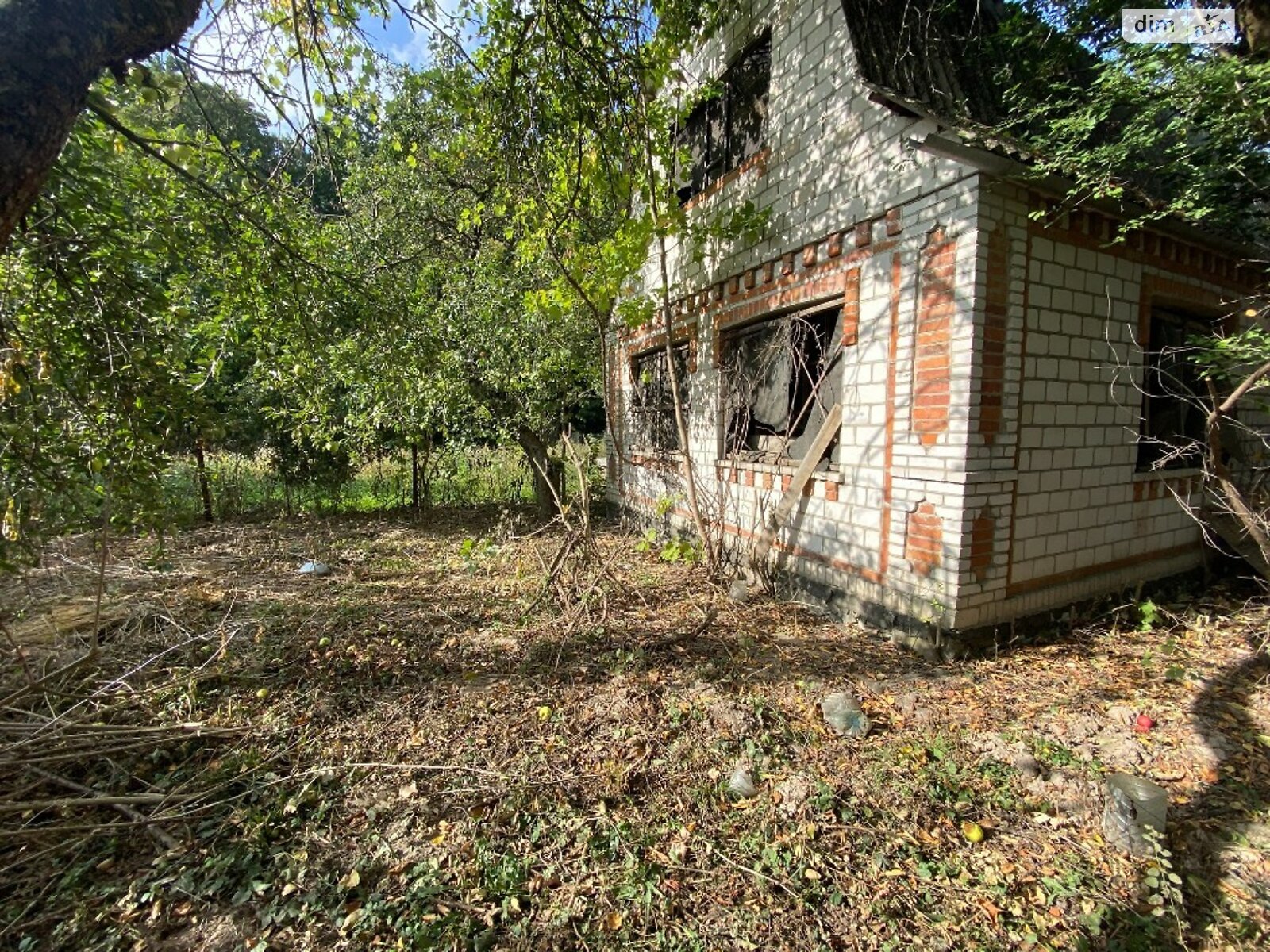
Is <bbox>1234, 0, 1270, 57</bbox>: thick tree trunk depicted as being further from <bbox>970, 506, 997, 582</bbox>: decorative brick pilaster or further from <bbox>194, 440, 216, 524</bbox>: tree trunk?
<bbox>194, 440, 216, 524</bbox>: tree trunk

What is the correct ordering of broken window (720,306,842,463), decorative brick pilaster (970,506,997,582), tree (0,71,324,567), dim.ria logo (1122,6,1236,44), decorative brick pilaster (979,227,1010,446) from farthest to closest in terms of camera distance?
broken window (720,306,842,463), decorative brick pilaster (970,506,997,582), decorative brick pilaster (979,227,1010,446), dim.ria logo (1122,6,1236,44), tree (0,71,324,567)

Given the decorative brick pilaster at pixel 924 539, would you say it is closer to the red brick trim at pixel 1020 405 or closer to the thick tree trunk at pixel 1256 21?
the red brick trim at pixel 1020 405

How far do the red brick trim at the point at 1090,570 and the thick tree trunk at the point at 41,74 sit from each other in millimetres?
5376

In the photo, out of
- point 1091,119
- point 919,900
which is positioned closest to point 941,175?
point 1091,119

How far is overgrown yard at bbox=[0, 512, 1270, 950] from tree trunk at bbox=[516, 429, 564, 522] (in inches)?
189

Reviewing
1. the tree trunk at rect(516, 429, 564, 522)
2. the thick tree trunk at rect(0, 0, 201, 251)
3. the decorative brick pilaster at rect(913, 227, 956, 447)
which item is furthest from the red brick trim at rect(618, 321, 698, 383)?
the thick tree trunk at rect(0, 0, 201, 251)

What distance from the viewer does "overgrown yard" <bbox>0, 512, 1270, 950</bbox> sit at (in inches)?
80.2

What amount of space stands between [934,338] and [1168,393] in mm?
2971

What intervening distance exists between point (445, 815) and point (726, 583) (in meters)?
3.57

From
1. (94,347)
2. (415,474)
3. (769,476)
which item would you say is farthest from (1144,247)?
(415,474)

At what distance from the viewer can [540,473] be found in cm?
920

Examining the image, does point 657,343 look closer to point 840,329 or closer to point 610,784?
point 840,329

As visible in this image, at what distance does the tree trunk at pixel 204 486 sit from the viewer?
8477 mm

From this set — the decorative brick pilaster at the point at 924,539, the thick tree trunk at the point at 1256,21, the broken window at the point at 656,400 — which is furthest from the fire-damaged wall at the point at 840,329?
the thick tree trunk at the point at 1256,21
